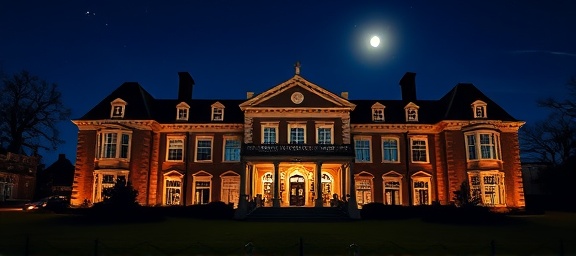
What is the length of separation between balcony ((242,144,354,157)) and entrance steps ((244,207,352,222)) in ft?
14.2

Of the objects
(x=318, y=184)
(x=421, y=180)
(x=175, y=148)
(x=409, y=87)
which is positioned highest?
(x=409, y=87)

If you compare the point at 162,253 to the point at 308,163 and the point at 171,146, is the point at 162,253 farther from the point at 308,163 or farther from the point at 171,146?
the point at 171,146

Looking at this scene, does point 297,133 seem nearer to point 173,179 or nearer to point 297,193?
point 297,193

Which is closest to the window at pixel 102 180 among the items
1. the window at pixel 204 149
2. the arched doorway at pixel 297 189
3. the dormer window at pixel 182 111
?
the window at pixel 204 149

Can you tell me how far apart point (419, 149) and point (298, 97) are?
12.0 metres

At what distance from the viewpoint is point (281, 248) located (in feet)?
52.5

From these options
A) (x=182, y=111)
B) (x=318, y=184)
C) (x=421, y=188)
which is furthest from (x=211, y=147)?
(x=421, y=188)

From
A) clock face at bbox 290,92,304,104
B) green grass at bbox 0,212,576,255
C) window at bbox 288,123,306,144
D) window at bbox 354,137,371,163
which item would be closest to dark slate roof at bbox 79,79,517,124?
window at bbox 354,137,371,163

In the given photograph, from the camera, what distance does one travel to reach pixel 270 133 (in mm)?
37438

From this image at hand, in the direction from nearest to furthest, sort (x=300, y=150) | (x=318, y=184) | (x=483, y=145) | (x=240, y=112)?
(x=318, y=184) → (x=300, y=150) → (x=483, y=145) → (x=240, y=112)

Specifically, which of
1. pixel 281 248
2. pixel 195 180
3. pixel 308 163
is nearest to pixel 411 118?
pixel 308 163

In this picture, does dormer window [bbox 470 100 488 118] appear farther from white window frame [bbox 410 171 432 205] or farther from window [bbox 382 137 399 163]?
window [bbox 382 137 399 163]

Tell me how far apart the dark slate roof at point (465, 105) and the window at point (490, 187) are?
505 centimetres

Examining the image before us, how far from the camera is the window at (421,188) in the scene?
38.4 m
